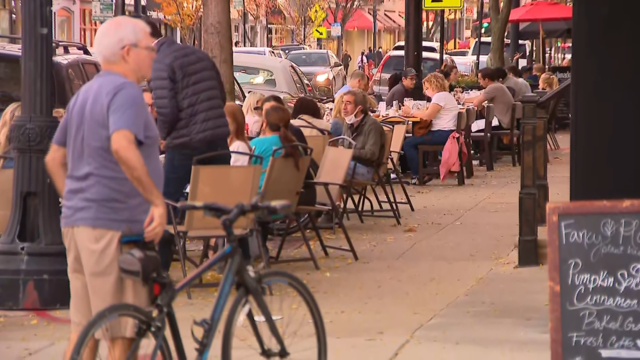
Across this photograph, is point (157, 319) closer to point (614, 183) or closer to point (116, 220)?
point (116, 220)

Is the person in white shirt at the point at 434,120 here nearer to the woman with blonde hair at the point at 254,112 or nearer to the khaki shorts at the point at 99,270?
the woman with blonde hair at the point at 254,112

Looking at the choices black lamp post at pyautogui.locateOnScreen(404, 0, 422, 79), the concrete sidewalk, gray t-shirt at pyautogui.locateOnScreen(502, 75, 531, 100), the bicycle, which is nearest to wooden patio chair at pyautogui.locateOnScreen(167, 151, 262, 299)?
the concrete sidewalk

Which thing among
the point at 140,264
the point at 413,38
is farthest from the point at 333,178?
the point at 413,38

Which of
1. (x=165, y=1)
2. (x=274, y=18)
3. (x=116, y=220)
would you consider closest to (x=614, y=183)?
(x=116, y=220)

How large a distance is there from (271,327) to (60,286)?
A: 3030mm

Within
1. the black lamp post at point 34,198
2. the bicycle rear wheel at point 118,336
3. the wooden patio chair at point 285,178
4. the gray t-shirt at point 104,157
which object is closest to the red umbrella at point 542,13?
the wooden patio chair at point 285,178

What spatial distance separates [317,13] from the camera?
6178cm

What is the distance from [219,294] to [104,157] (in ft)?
→ 2.30

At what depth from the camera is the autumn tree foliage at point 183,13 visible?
4872 cm

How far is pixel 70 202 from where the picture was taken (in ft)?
16.7

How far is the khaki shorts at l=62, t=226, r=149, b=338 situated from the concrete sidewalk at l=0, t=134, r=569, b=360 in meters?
1.27

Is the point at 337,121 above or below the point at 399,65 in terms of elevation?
below

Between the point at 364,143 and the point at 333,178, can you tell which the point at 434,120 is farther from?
the point at 333,178

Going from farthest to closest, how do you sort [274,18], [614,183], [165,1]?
[274,18], [165,1], [614,183]
